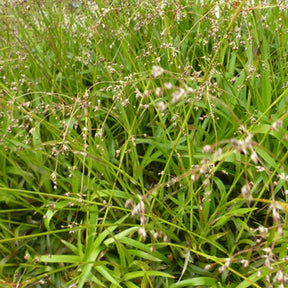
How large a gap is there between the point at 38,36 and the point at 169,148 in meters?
1.72

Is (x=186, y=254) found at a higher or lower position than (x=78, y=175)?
lower

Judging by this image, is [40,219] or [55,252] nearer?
[55,252]

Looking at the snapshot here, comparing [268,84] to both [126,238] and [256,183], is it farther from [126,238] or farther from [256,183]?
[126,238]

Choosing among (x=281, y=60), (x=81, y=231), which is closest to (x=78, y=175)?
(x=81, y=231)

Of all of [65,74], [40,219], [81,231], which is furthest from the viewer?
[65,74]

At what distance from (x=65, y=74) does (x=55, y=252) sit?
3.84ft

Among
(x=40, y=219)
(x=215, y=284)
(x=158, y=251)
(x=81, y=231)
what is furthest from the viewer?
(x=40, y=219)

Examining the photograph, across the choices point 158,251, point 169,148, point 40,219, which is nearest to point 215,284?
point 158,251

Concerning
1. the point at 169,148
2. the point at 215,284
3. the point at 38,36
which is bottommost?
the point at 215,284

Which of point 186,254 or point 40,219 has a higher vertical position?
point 40,219

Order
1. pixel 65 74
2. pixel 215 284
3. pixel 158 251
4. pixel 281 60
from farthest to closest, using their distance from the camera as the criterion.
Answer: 1. pixel 65 74
2. pixel 281 60
3. pixel 158 251
4. pixel 215 284

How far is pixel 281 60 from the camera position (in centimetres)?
243

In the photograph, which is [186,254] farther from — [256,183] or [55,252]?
[55,252]

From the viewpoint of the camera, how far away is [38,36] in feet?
10.5
